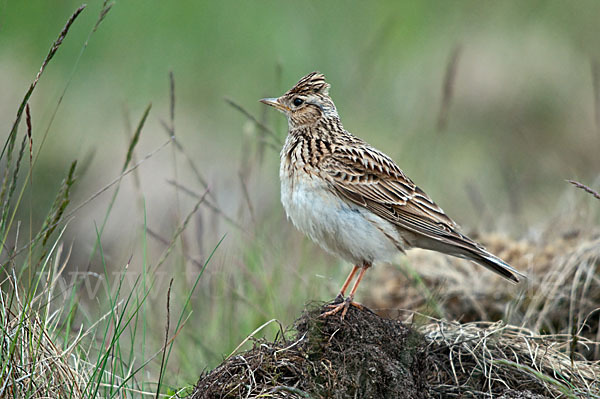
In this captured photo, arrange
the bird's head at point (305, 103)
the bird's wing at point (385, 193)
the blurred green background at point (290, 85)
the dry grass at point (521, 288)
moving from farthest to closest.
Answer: the blurred green background at point (290, 85)
the bird's head at point (305, 103)
the dry grass at point (521, 288)
the bird's wing at point (385, 193)

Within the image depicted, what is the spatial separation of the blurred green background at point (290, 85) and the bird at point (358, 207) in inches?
102

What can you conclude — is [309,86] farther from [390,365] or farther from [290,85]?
[290,85]

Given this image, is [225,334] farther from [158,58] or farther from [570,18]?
[570,18]

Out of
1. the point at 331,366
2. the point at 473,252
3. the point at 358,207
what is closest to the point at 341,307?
the point at 331,366

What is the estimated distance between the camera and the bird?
522 centimetres

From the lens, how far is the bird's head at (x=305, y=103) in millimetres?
5918

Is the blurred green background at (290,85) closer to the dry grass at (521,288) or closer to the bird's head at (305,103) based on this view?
the dry grass at (521,288)

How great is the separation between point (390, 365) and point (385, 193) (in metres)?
1.71

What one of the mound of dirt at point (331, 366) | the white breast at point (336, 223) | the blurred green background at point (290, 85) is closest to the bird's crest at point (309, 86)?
the white breast at point (336, 223)

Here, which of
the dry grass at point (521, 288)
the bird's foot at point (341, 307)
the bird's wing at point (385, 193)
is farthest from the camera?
the dry grass at point (521, 288)

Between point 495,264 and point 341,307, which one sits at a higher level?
point 495,264

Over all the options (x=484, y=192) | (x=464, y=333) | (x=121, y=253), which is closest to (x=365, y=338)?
(x=464, y=333)

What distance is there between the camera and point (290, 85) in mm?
11164

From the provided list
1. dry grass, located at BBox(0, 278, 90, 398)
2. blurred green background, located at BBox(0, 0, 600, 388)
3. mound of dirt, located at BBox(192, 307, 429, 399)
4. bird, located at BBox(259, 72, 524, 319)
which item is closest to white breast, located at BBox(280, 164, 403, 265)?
bird, located at BBox(259, 72, 524, 319)
